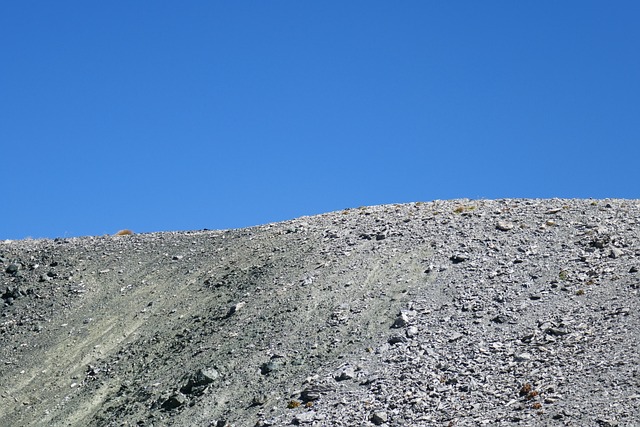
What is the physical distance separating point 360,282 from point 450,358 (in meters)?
4.72

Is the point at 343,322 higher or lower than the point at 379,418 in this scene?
higher

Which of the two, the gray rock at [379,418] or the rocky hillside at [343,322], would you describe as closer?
the gray rock at [379,418]

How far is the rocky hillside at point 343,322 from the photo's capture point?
60.7 feet

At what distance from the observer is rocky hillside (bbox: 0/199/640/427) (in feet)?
60.7

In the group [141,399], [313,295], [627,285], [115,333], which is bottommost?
[141,399]

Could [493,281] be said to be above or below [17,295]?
above

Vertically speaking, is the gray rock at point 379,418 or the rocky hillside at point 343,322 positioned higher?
the rocky hillside at point 343,322

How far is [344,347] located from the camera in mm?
21281

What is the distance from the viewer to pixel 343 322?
22281 millimetres

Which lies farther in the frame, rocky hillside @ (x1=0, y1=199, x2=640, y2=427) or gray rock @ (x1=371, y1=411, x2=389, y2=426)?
rocky hillside @ (x1=0, y1=199, x2=640, y2=427)

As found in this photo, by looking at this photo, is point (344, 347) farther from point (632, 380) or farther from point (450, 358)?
point (632, 380)

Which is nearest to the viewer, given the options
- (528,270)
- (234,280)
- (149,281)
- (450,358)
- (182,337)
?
(450,358)

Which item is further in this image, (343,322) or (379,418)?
(343,322)

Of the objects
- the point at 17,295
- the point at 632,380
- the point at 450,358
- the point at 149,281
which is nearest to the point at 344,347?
the point at 450,358
